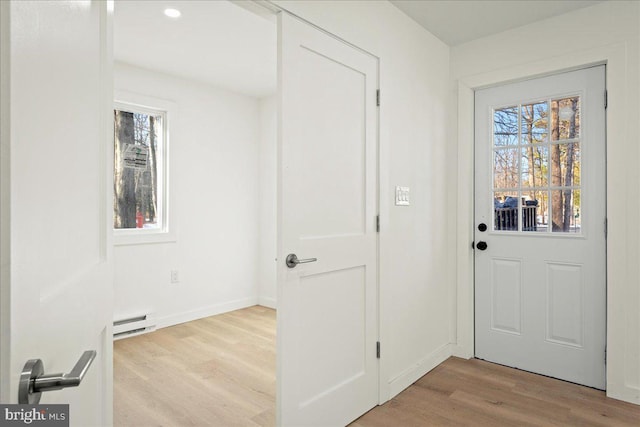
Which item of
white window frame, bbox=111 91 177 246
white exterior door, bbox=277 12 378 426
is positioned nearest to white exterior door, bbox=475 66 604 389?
white exterior door, bbox=277 12 378 426

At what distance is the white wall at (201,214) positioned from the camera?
3.62 meters

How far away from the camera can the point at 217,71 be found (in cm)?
371

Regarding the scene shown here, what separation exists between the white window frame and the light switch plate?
2428mm

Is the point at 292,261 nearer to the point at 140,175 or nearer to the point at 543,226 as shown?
the point at 543,226

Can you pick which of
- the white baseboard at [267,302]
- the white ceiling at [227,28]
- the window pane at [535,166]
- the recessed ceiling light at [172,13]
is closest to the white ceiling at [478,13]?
the white ceiling at [227,28]

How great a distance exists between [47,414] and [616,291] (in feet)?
9.39

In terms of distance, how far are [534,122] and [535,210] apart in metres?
0.63

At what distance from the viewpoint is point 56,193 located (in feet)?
1.82

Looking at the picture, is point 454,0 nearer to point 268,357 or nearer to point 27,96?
point 27,96

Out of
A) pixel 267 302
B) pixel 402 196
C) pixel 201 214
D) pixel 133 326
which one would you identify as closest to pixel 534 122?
pixel 402 196

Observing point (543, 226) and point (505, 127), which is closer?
point (543, 226)

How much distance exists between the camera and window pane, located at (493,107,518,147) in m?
2.82
